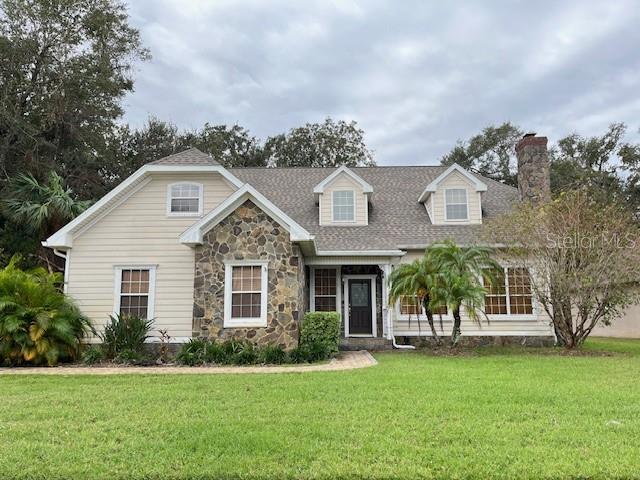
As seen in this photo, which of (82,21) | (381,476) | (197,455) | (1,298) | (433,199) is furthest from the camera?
(82,21)

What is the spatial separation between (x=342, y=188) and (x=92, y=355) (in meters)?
9.35

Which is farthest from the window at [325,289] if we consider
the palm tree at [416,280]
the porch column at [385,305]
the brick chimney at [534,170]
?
the brick chimney at [534,170]

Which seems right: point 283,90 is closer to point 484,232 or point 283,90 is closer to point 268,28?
point 268,28

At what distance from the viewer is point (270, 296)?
38.9ft

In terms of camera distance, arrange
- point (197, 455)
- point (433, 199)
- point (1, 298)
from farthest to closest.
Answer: point (433, 199) < point (1, 298) < point (197, 455)

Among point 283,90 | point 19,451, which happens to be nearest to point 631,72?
point 283,90

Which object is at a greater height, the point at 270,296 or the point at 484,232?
the point at 484,232

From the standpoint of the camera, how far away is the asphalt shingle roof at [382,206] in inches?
587

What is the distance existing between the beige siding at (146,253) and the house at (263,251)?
29 millimetres

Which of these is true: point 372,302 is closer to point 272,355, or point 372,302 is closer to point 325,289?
point 325,289

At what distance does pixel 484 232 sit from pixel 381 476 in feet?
36.4

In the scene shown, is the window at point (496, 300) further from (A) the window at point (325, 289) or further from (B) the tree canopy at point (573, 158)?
(B) the tree canopy at point (573, 158)

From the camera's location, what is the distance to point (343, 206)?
16.2 metres

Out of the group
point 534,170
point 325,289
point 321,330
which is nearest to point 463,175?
point 534,170
